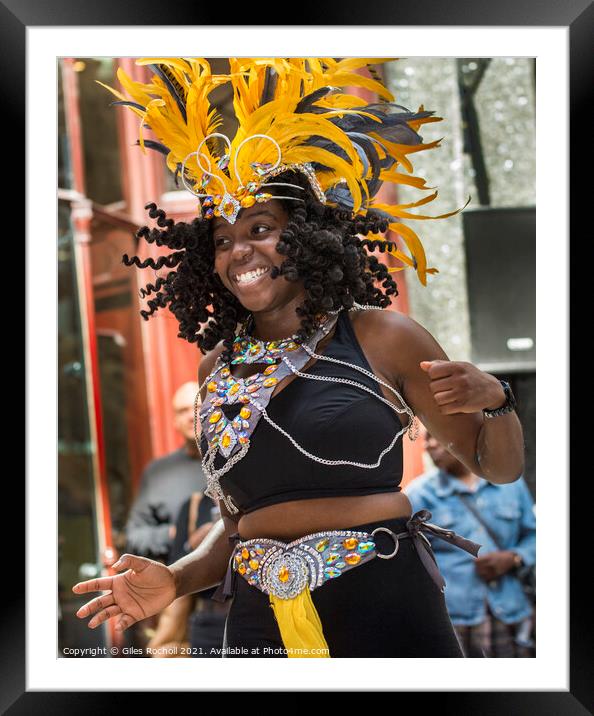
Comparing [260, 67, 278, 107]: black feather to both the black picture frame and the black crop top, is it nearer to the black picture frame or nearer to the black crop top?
the black picture frame

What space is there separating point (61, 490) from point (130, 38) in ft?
4.59

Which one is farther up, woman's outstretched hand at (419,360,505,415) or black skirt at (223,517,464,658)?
woman's outstretched hand at (419,360,505,415)

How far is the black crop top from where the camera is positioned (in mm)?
2391

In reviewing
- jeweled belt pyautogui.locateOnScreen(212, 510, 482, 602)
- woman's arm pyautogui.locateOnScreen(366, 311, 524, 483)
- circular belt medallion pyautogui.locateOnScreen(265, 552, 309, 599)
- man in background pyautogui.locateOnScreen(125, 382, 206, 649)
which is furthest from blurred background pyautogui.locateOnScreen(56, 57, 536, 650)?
circular belt medallion pyautogui.locateOnScreen(265, 552, 309, 599)

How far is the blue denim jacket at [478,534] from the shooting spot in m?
2.88

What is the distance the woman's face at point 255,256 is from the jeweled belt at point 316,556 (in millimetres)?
626

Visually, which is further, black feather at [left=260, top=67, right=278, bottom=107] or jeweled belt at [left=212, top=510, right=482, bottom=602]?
black feather at [left=260, top=67, right=278, bottom=107]

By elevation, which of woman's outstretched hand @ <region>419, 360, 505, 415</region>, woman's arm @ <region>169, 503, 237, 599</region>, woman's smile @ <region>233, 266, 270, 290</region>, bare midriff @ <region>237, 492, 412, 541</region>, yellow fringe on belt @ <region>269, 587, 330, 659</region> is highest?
woman's smile @ <region>233, 266, 270, 290</region>

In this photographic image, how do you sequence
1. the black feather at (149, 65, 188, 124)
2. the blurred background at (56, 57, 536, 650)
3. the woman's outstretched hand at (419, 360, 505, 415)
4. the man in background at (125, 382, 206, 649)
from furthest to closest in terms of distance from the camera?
the man in background at (125, 382, 206, 649)
the blurred background at (56, 57, 536, 650)
the black feather at (149, 65, 188, 124)
the woman's outstretched hand at (419, 360, 505, 415)

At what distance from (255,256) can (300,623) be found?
36.8 inches

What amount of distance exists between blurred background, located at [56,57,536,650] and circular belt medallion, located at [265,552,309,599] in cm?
48

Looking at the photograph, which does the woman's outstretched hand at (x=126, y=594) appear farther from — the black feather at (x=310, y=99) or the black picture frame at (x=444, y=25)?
the black feather at (x=310, y=99)

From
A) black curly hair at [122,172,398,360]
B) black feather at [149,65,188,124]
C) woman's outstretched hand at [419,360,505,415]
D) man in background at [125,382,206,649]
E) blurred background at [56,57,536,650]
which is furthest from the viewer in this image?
man in background at [125,382,206,649]
